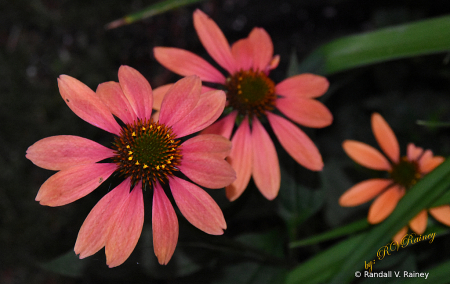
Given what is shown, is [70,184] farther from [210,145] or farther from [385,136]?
[385,136]

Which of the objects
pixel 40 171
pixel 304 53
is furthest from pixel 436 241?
pixel 40 171

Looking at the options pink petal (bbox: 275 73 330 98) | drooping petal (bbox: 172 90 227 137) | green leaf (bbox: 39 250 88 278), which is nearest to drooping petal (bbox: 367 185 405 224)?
pink petal (bbox: 275 73 330 98)

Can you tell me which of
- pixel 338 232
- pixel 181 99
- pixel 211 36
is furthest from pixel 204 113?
pixel 338 232

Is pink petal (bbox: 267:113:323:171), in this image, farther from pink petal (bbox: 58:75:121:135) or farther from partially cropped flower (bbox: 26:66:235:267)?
pink petal (bbox: 58:75:121:135)

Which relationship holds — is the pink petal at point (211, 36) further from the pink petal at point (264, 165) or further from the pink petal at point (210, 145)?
the pink petal at point (210, 145)

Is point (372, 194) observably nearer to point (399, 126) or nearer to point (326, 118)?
point (326, 118)
